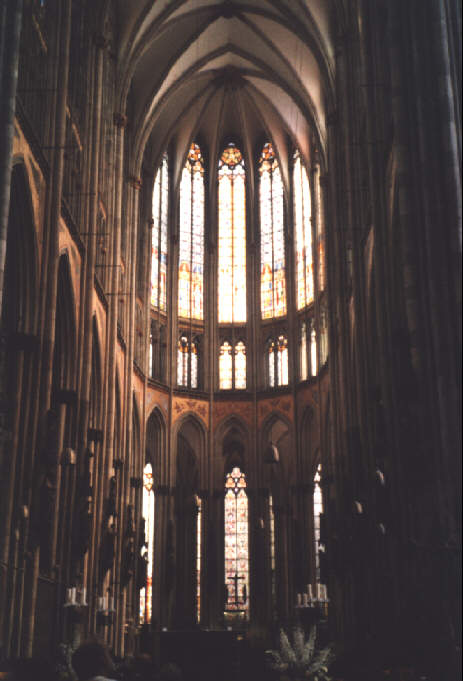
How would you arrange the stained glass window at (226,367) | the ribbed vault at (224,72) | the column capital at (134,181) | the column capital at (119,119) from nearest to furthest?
1. the column capital at (119,119)
2. the ribbed vault at (224,72)
3. the column capital at (134,181)
4. the stained glass window at (226,367)

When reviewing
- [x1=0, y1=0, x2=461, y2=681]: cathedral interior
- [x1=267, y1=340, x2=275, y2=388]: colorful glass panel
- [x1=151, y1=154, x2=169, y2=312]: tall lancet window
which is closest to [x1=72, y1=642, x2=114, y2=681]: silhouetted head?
[x1=0, y1=0, x2=461, y2=681]: cathedral interior

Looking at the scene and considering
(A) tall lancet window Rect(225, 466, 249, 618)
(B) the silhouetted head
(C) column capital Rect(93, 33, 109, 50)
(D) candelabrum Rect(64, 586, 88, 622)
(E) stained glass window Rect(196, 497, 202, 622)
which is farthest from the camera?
(A) tall lancet window Rect(225, 466, 249, 618)

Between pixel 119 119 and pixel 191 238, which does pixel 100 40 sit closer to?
pixel 119 119

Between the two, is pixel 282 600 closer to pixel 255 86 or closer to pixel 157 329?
pixel 157 329

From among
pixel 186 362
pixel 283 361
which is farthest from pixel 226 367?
pixel 283 361

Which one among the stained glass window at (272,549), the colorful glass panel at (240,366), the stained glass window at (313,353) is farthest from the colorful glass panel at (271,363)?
the stained glass window at (272,549)

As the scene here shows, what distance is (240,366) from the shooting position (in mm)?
37312

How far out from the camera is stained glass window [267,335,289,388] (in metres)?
36.6

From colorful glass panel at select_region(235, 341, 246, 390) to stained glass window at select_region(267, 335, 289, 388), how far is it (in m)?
1.05

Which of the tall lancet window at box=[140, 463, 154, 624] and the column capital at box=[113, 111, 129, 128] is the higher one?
the column capital at box=[113, 111, 129, 128]

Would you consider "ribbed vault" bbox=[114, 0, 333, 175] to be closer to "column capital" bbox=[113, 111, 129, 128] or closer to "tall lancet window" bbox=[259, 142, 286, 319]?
"column capital" bbox=[113, 111, 129, 128]

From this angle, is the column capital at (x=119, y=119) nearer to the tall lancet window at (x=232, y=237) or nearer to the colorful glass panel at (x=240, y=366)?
the tall lancet window at (x=232, y=237)

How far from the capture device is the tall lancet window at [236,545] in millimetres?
34594

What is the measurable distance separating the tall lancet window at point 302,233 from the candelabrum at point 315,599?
11495mm
